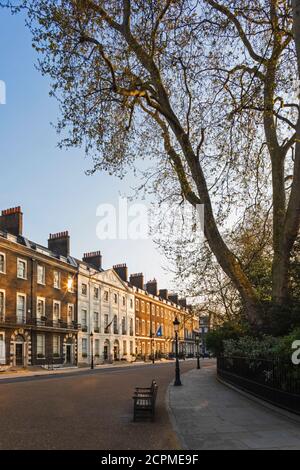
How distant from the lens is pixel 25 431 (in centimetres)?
1041

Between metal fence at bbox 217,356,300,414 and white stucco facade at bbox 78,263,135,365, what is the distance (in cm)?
3438

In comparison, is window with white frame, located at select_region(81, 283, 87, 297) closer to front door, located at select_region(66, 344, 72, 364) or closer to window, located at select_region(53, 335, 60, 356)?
front door, located at select_region(66, 344, 72, 364)

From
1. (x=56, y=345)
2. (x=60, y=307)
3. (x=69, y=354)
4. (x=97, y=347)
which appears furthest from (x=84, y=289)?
(x=56, y=345)

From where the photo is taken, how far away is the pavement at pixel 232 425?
831 centimetres

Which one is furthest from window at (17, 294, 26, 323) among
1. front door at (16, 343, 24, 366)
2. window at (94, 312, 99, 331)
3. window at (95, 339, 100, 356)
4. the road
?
the road

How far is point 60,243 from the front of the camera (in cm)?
5447

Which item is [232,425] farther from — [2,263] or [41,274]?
[41,274]

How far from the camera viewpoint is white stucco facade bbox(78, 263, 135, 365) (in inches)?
2179

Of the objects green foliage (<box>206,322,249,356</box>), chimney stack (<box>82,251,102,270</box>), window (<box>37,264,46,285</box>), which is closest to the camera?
green foliage (<box>206,322,249,356</box>)

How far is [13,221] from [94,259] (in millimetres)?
21248

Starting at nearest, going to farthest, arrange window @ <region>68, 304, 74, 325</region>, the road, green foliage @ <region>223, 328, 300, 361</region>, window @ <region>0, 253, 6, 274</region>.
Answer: the road
green foliage @ <region>223, 328, 300, 361</region>
window @ <region>0, 253, 6, 274</region>
window @ <region>68, 304, 74, 325</region>

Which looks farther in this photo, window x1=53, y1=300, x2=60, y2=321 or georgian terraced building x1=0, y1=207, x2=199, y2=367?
window x1=53, y1=300, x2=60, y2=321
